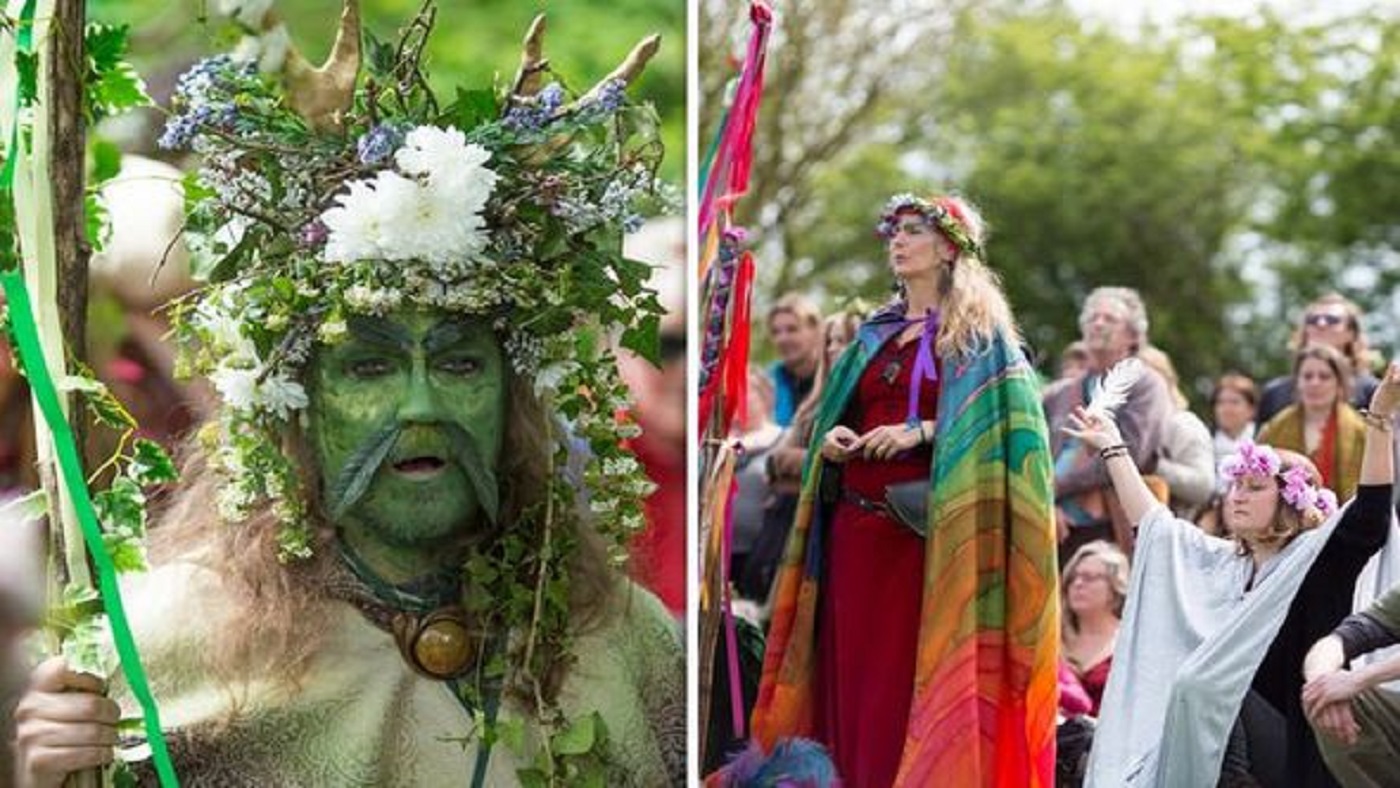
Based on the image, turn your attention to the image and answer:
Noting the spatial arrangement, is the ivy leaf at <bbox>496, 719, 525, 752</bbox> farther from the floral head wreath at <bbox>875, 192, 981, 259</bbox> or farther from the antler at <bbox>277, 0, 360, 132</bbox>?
the floral head wreath at <bbox>875, 192, 981, 259</bbox>

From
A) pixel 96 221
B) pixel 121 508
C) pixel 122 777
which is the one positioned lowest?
pixel 122 777

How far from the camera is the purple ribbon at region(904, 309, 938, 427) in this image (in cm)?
635

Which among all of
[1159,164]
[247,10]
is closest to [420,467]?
[247,10]

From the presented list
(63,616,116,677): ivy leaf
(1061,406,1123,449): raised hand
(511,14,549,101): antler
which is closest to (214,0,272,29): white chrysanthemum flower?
(511,14,549,101): antler

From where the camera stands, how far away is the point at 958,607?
20.3ft

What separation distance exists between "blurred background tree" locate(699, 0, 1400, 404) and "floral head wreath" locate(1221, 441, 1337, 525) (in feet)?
46.6

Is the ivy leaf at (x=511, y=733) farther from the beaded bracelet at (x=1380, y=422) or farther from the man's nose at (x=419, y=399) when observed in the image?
the beaded bracelet at (x=1380, y=422)

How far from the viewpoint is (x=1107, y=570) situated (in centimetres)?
733

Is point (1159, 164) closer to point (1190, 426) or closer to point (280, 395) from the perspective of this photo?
point (1190, 426)

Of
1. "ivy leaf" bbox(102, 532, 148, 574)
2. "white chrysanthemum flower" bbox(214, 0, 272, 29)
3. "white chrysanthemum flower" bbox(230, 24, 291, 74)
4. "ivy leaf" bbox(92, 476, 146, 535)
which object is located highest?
"white chrysanthemum flower" bbox(214, 0, 272, 29)

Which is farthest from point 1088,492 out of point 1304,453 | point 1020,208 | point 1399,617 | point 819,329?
point 1020,208

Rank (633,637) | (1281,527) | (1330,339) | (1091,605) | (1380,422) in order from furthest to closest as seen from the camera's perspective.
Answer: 1. (1330,339)
2. (1091,605)
3. (1281,527)
4. (1380,422)
5. (633,637)

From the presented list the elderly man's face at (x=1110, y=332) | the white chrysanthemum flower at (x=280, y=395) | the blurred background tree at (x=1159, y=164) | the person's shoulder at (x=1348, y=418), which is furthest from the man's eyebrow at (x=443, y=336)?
the blurred background tree at (x=1159, y=164)

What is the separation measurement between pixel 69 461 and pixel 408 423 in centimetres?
68
